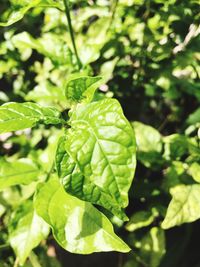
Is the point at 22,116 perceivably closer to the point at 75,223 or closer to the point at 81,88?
the point at 81,88

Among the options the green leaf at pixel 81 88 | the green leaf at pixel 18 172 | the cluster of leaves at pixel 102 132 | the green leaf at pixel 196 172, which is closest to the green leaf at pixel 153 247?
the cluster of leaves at pixel 102 132

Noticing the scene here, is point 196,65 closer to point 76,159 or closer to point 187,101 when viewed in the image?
point 187,101

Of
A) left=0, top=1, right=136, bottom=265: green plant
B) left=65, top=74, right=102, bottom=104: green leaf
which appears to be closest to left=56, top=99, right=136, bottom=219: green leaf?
left=0, top=1, right=136, bottom=265: green plant

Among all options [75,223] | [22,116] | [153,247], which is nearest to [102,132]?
[22,116]

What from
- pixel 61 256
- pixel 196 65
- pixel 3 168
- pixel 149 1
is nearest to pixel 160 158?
pixel 196 65

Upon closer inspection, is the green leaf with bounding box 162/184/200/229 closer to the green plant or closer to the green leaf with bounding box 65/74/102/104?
the green plant

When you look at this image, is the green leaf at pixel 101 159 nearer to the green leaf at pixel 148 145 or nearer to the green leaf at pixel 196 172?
the green leaf at pixel 196 172

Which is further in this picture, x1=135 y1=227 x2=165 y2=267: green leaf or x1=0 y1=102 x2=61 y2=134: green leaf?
x1=135 y1=227 x2=165 y2=267: green leaf
